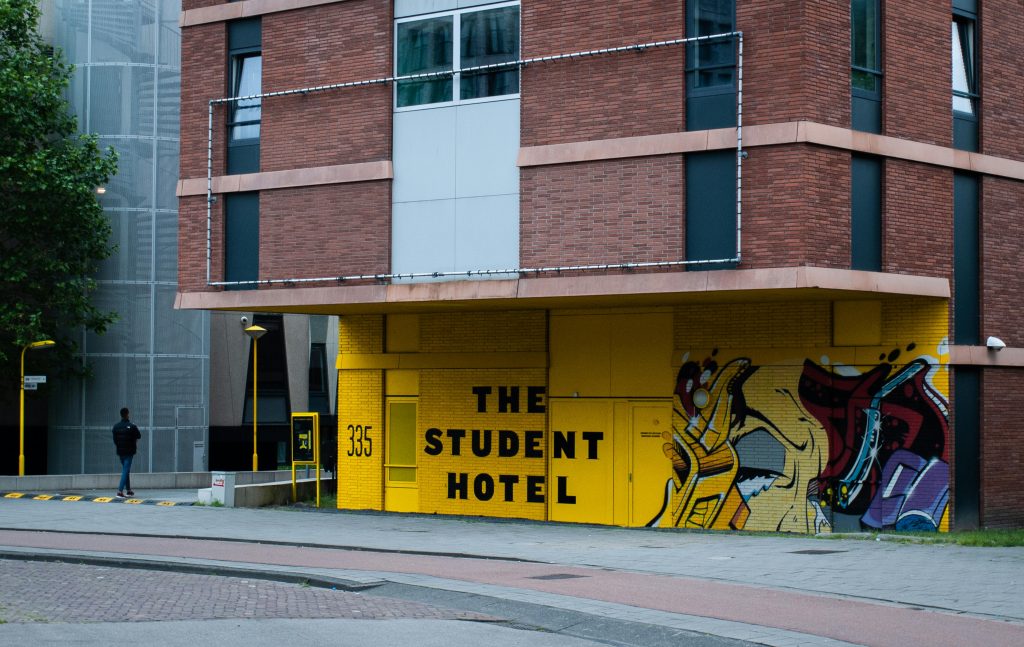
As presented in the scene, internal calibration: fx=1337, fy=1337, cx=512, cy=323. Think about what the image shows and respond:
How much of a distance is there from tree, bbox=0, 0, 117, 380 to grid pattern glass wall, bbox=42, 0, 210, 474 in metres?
0.91

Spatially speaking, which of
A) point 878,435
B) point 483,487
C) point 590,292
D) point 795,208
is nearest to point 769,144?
point 795,208

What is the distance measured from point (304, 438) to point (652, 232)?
10542mm

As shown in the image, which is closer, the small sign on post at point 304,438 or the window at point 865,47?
the window at point 865,47

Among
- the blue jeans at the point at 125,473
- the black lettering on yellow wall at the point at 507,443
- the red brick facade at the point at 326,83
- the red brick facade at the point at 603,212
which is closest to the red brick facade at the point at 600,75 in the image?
the red brick facade at the point at 603,212

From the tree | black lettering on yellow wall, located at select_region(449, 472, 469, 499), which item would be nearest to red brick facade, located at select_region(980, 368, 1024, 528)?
black lettering on yellow wall, located at select_region(449, 472, 469, 499)

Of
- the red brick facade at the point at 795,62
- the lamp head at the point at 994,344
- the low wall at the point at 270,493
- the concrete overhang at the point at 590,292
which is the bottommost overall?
the low wall at the point at 270,493

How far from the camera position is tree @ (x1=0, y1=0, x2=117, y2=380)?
33281mm

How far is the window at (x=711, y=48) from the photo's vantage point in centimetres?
1930

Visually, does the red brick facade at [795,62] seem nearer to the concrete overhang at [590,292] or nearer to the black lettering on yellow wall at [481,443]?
the concrete overhang at [590,292]

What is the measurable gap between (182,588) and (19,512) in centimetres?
1059

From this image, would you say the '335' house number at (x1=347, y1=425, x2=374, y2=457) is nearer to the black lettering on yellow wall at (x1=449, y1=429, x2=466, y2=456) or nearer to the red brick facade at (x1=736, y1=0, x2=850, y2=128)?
the black lettering on yellow wall at (x1=449, y1=429, x2=466, y2=456)

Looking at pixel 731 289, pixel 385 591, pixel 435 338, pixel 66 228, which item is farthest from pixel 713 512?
pixel 66 228

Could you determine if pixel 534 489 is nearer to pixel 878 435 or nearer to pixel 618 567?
pixel 878 435

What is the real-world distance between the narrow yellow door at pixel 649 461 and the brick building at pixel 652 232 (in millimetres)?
46
